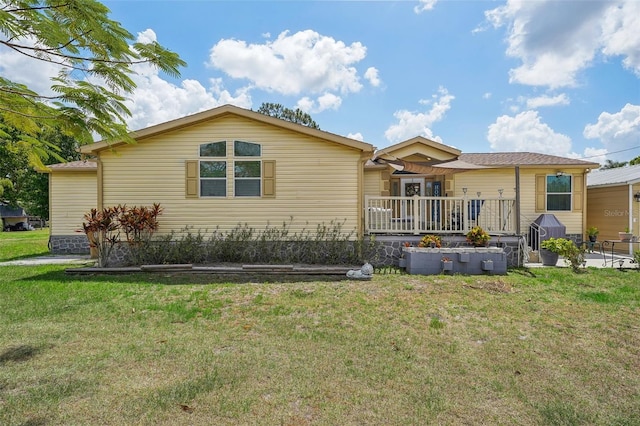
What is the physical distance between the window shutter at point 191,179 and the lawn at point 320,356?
337cm

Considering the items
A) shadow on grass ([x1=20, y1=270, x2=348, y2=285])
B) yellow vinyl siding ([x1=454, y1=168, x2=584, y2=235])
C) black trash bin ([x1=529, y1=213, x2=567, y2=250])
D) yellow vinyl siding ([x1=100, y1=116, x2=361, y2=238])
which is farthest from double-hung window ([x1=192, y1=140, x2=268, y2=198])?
black trash bin ([x1=529, y1=213, x2=567, y2=250])

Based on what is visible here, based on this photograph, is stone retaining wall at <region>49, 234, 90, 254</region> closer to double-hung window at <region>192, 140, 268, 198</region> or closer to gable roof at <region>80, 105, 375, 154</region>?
gable roof at <region>80, 105, 375, 154</region>

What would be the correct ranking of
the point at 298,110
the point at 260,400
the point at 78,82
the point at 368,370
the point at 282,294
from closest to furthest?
the point at 260,400
the point at 368,370
the point at 78,82
the point at 282,294
the point at 298,110

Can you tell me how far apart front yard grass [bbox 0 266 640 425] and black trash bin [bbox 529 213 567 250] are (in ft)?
16.8

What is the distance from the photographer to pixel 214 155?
9023 mm

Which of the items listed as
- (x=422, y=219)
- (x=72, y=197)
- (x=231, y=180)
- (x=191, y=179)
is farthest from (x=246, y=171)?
(x=72, y=197)

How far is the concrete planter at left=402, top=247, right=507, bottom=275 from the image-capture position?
7.65 metres

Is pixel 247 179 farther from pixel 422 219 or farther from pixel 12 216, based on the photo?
pixel 12 216

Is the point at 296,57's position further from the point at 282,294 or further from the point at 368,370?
the point at 368,370

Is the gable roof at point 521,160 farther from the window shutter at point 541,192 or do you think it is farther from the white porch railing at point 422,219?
the white porch railing at point 422,219

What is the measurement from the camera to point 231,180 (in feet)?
29.5

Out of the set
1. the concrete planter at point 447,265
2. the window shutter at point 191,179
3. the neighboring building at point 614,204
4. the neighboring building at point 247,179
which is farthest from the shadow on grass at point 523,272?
the window shutter at point 191,179

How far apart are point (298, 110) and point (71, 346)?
27.8 metres

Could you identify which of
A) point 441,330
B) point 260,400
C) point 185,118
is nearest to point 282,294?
point 441,330
